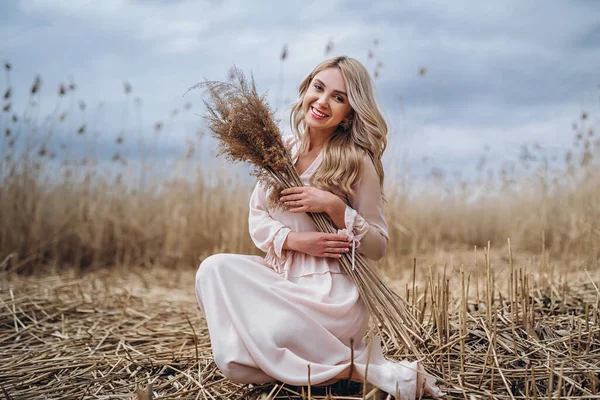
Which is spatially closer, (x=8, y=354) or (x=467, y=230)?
(x=8, y=354)

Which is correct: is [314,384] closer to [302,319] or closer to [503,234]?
[302,319]

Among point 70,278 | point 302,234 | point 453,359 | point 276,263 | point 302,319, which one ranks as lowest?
point 70,278

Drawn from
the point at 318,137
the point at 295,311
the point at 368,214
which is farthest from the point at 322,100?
the point at 295,311

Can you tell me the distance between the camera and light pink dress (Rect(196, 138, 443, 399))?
2.01 metres

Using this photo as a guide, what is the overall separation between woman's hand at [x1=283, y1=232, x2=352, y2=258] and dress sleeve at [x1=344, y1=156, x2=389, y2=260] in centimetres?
7

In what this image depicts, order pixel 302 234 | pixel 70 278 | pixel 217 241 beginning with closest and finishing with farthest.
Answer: pixel 302 234, pixel 70 278, pixel 217 241

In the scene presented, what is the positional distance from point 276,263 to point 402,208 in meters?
4.27

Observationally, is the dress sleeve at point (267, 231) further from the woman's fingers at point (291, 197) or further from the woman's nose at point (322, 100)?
the woman's nose at point (322, 100)

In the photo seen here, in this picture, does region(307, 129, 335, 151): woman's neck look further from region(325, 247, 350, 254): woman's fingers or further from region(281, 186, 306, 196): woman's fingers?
region(325, 247, 350, 254): woman's fingers

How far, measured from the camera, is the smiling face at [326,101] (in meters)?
2.36

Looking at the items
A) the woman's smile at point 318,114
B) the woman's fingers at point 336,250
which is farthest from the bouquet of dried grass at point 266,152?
the woman's smile at point 318,114

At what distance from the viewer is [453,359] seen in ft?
8.39

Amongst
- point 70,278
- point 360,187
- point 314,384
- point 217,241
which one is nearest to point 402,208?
point 217,241

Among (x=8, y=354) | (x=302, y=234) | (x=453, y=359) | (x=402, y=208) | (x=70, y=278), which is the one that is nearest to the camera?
(x=302, y=234)
